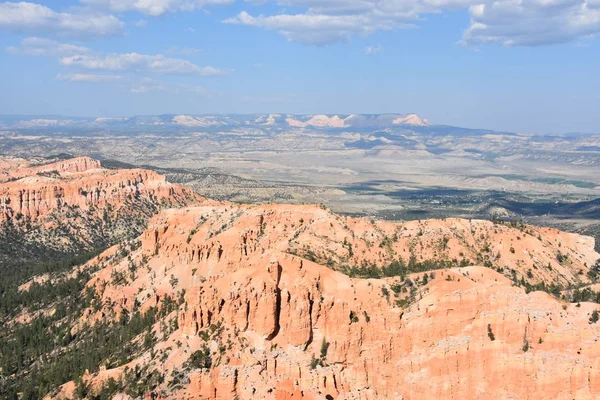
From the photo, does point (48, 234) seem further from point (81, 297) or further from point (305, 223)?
point (305, 223)

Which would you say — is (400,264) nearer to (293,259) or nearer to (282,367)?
(293,259)

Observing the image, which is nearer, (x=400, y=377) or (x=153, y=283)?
(x=400, y=377)

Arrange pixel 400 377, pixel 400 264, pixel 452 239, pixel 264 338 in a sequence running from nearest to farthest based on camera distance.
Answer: pixel 400 377 < pixel 264 338 < pixel 400 264 < pixel 452 239

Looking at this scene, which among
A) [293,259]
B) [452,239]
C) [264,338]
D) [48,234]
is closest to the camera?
[264,338]

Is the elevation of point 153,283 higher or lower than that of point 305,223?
lower

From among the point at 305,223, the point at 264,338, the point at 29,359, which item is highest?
the point at 305,223

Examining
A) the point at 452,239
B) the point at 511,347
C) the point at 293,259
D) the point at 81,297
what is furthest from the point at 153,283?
the point at 511,347

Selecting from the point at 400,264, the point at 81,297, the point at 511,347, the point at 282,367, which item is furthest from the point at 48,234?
the point at 511,347

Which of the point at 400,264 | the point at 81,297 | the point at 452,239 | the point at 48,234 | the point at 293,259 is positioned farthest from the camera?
the point at 48,234

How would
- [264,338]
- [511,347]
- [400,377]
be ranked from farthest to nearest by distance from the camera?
[264,338] → [400,377] → [511,347]
